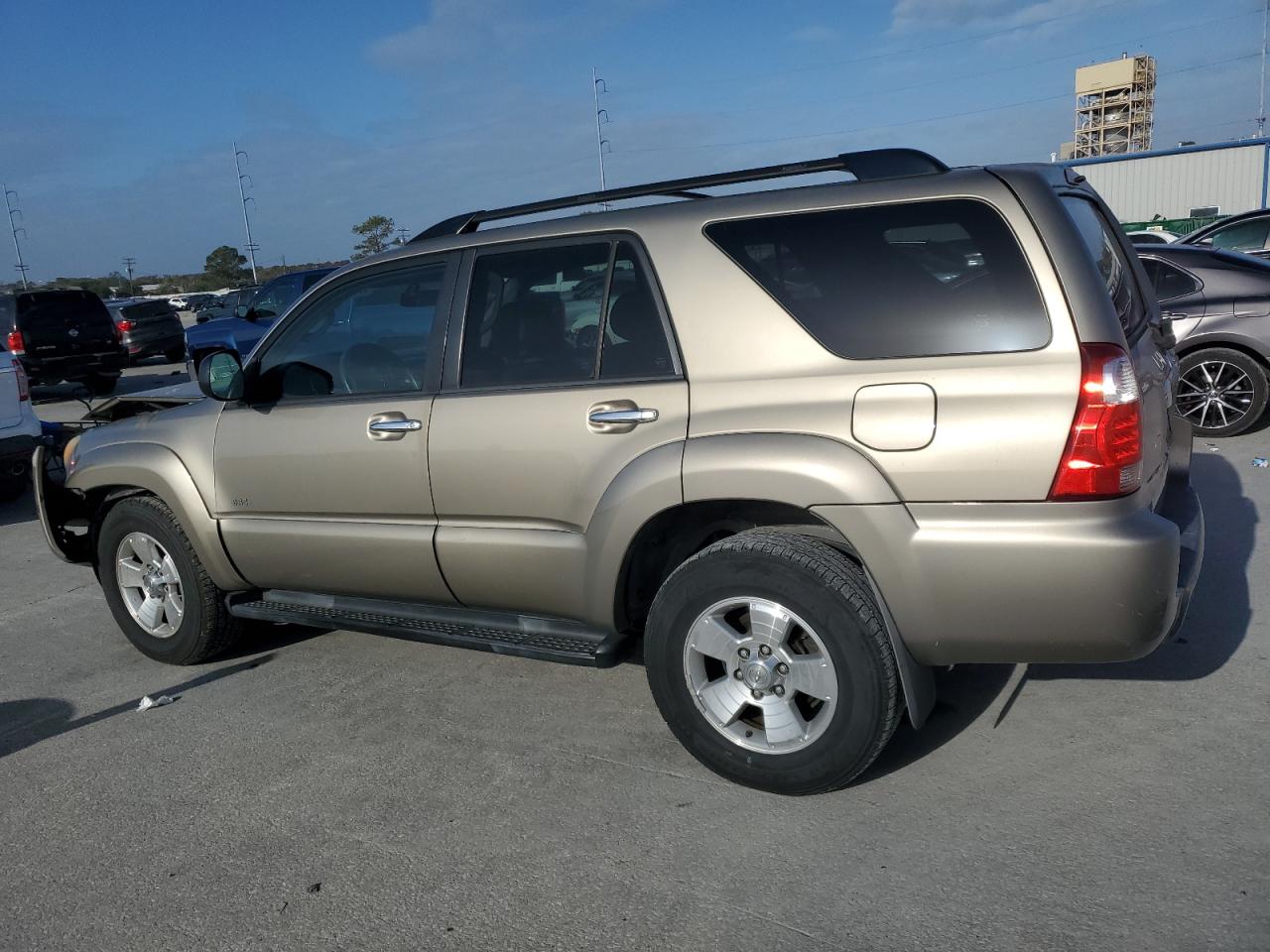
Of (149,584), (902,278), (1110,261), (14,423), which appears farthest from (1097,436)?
(14,423)

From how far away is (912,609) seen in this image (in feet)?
10.4

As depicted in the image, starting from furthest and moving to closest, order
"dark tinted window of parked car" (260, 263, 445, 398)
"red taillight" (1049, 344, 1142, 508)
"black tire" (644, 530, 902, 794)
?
"dark tinted window of parked car" (260, 263, 445, 398) < "black tire" (644, 530, 902, 794) < "red taillight" (1049, 344, 1142, 508)

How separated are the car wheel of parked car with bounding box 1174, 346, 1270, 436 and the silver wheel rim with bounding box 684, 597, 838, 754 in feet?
20.3

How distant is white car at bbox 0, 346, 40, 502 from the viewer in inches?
347

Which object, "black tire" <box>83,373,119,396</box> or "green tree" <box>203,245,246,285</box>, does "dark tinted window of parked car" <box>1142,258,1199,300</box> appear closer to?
"black tire" <box>83,373,119,396</box>

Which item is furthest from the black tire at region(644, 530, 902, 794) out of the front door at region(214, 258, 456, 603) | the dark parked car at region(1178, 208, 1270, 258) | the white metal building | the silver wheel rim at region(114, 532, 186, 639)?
the white metal building

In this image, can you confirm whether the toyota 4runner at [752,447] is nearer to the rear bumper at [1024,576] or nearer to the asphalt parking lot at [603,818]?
the rear bumper at [1024,576]

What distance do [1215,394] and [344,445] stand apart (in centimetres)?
706

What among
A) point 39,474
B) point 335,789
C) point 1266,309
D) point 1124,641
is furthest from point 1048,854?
point 1266,309

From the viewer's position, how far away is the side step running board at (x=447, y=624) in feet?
12.5

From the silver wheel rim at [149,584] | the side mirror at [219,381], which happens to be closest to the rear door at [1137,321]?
the side mirror at [219,381]

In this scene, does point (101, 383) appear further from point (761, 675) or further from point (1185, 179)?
point (1185, 179)

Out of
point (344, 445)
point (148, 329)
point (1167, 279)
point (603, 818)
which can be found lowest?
point (603, 818)

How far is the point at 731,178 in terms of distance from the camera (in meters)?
3.87
